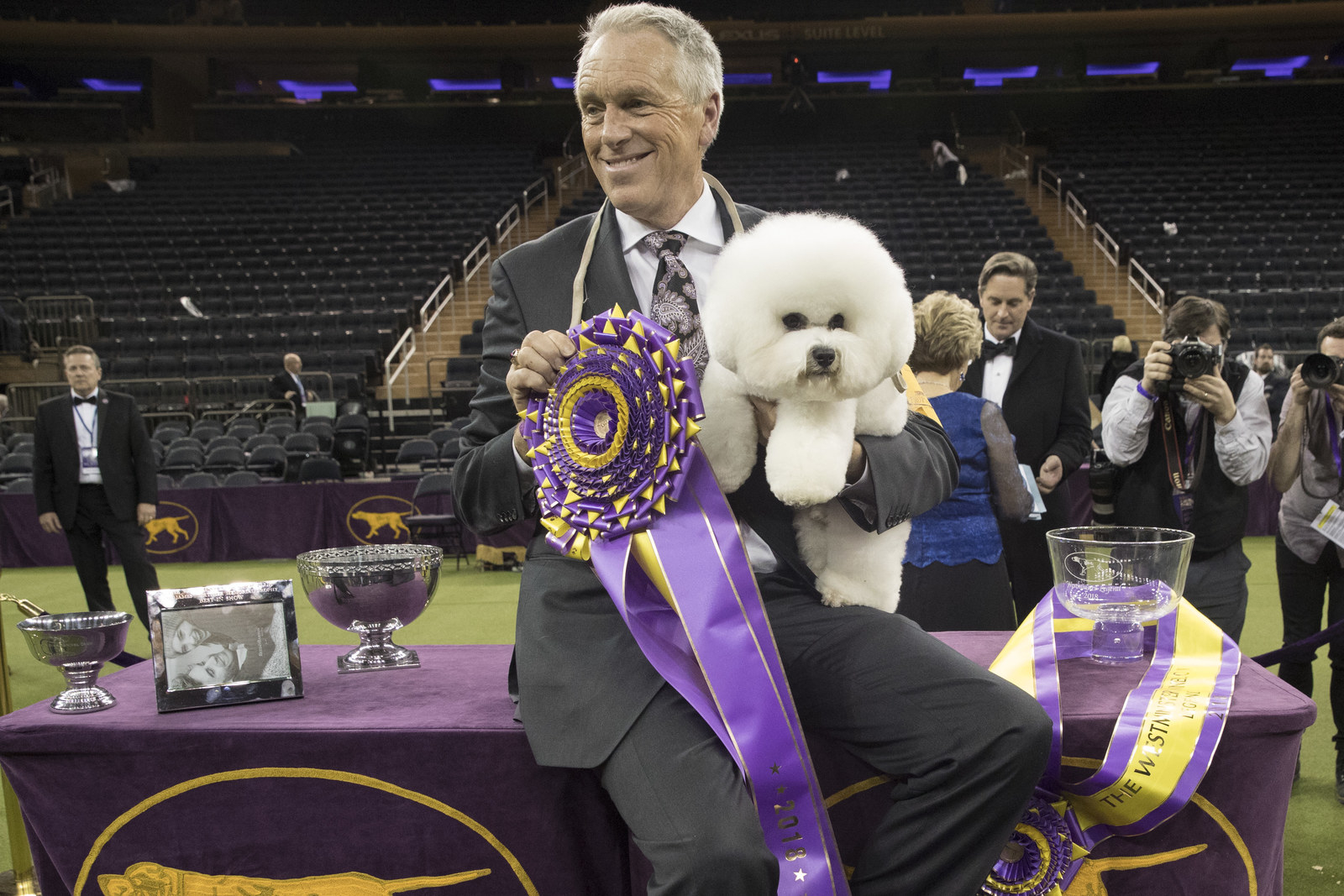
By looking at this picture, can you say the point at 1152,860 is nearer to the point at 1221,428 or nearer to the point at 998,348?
the point at 1221,428

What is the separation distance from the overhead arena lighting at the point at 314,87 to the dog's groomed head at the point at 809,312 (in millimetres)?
22643

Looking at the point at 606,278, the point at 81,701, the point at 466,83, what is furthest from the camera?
the point at 466,83

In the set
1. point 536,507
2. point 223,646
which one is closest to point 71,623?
point 223,646

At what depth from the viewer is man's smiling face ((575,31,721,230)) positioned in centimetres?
148

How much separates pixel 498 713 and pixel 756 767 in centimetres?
51

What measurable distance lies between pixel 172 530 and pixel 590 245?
7.05 m

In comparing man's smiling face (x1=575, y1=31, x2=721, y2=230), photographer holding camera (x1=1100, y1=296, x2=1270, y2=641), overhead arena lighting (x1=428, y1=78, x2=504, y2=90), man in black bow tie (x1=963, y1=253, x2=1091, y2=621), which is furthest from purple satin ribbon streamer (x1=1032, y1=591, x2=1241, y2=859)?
overhead arena lighting (x1=428, y1=78, x2=504, y2=90)

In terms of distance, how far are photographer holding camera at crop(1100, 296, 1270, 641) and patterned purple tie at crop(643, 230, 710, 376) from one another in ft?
5.33

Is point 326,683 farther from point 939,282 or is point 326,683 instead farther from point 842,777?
point 939,282

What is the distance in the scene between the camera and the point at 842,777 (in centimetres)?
153

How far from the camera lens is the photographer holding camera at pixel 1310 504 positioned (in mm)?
2652

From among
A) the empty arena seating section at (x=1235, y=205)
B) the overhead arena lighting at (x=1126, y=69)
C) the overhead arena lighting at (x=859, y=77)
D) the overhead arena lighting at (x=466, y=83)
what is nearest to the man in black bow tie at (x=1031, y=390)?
the empty arena seating section at (x=1235, y=205)

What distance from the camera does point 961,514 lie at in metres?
2.53

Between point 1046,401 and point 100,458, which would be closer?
point 1046,401
